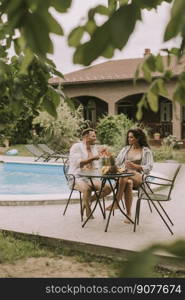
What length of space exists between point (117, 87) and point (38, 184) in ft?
38.3

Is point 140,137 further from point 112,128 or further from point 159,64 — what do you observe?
point 112,128

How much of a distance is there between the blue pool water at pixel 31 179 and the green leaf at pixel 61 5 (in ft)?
33.7

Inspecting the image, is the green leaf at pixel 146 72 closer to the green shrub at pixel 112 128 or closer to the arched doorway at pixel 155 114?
the green shrub at pixel 112 128

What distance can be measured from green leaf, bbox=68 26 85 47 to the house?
20233mm

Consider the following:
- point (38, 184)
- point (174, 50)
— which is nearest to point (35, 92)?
point (174, 50)

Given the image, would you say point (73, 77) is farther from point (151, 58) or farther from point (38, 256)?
A: point (151, 58)

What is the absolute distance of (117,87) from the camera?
75.0ft

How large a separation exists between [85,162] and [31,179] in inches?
267

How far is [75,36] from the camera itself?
0.86 meters

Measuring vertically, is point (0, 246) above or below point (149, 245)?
below

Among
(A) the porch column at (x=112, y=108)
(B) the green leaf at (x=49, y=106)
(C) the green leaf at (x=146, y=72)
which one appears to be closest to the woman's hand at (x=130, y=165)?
(B) the green leaf at (x=49, y=106)

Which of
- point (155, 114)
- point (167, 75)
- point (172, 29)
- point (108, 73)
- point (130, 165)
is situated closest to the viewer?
point (172, 29)

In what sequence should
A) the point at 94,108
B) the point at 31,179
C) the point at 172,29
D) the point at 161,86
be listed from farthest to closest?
the point at 94,108, the point at 31,179, the point at 161,86, the point at 172,29

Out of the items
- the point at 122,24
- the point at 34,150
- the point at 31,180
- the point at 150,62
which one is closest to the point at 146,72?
the point at 150,62
